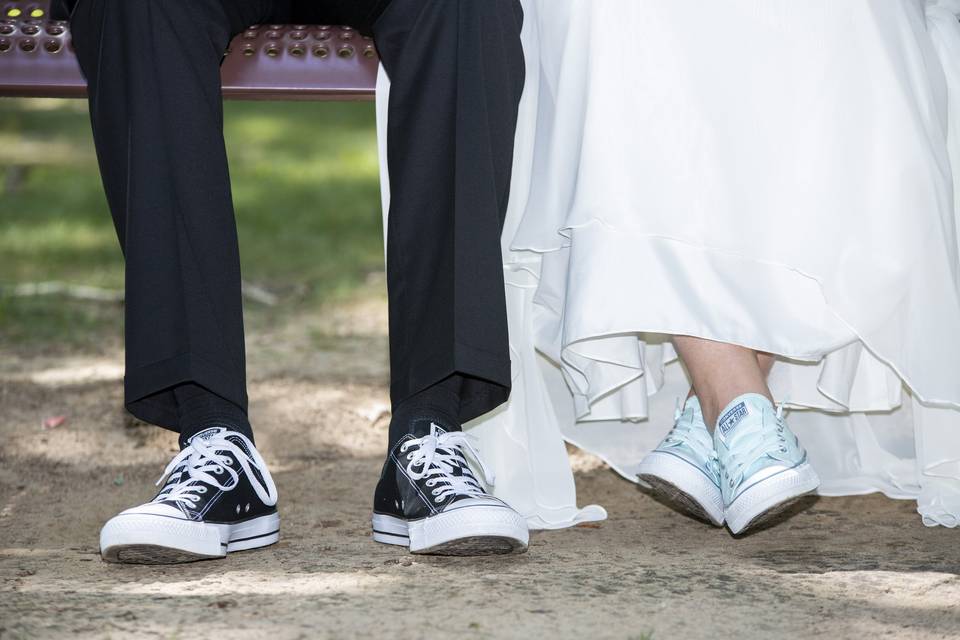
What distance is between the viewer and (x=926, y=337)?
5.09 ft

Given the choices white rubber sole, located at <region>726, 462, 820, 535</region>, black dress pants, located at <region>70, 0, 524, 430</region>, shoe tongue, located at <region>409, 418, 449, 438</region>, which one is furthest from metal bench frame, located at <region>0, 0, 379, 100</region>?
white rubber sole, located at <region>726, 462, 820, 535</region>

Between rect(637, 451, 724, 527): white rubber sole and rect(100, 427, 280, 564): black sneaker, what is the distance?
0.52 metres

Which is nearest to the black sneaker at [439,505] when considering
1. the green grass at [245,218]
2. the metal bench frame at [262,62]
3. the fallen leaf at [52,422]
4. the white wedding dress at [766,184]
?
the white wedding dress at [766,184]

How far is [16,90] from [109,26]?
44cm

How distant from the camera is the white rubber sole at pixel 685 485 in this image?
1.53m

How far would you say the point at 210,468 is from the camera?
4.56ft

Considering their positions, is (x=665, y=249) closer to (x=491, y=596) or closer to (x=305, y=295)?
(x=491, y=596)

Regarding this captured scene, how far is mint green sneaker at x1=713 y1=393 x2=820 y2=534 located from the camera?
4.75ft

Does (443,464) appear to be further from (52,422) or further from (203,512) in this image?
(52,422)

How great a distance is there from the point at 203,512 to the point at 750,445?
2.35ft

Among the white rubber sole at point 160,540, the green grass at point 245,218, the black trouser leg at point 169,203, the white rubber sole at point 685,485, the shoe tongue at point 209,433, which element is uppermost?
the black trouser leg at point 169,203

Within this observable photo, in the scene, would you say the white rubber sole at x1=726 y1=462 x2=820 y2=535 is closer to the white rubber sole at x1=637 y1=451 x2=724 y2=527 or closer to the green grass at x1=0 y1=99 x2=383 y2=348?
the white rubber sole at x1=637 y1=451 x2=724 y2=527

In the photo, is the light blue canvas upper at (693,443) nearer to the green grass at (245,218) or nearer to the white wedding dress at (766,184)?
the white wedding dress at (766,184)

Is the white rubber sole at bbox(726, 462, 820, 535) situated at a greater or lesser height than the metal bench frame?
lesser
